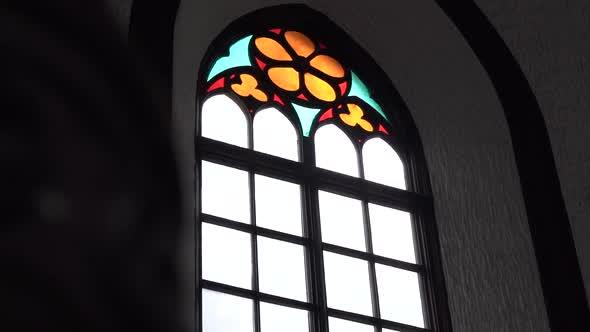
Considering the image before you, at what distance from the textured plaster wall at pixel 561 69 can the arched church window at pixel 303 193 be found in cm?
70

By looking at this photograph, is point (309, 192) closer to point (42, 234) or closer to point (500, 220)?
point (500, 220)

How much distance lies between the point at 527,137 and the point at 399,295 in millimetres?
1048

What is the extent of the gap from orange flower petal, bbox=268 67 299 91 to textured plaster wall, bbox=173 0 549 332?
356 mm

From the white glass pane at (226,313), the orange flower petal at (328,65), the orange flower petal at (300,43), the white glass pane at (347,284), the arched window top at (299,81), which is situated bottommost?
the white glass pane at (226,313)

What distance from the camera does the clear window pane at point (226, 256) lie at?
13.8 ft

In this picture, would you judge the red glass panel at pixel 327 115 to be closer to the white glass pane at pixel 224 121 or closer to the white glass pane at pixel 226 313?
the white glass pane at pixel 224 121

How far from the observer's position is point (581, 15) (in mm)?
5234

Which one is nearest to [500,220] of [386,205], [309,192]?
[386,205]

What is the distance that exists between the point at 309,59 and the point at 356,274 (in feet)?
4.60

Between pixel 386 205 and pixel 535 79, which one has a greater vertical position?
pixel 535 79

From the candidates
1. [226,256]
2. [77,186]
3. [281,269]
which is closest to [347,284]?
[281,269]

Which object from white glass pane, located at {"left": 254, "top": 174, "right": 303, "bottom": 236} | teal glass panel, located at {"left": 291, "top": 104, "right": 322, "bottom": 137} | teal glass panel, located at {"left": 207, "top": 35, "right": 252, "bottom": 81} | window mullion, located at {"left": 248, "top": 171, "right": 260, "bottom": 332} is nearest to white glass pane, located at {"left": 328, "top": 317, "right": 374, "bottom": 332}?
window mullion, located at {"left": 248, "top": 171, "right": 260, "bottom": 332}

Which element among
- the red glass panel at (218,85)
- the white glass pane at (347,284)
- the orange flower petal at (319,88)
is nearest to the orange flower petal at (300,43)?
the orange flower petal at (319,88)

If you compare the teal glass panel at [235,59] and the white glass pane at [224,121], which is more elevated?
the teal glass panel at [235,59]
